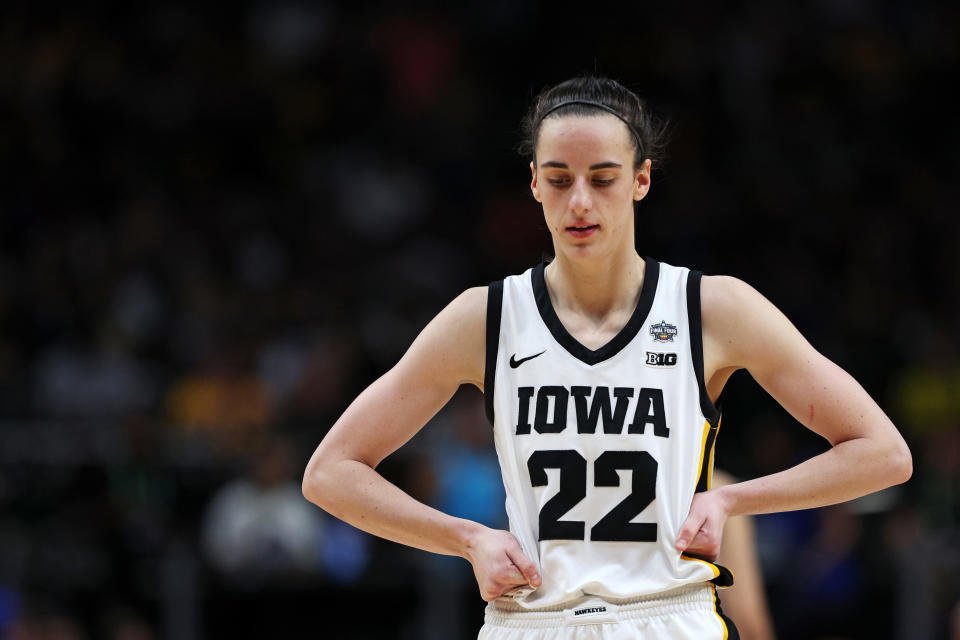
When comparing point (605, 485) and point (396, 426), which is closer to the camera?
point (605, 485)

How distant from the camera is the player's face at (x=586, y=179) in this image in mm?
3695

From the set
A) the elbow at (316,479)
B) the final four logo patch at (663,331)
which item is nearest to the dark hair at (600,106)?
the final four logo patch at (663,331)

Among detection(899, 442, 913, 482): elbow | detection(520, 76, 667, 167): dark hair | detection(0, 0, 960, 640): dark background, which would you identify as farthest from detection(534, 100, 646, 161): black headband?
detection(0, 0, 960, 640): dark background

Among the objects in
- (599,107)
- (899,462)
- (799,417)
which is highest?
(599,107)

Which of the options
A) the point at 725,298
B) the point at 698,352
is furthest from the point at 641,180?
the point at 698,352

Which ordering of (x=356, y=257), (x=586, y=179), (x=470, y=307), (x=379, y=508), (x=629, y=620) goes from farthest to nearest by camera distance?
1. (x=356, y=257)
2. (x=470, y=307)
3. (x=379, y=508)
4. (x=586, y=179)
5. (x=629, y=620)

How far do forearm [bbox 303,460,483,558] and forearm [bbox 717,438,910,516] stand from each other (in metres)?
0.74

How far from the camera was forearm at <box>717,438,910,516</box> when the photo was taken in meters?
3.65

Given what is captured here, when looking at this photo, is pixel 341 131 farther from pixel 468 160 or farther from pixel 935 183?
pixel 935 183

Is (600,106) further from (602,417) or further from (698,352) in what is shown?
(602,417)

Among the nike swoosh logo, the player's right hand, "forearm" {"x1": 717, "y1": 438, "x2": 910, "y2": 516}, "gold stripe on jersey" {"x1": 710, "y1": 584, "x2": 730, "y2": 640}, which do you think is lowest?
"gold stripe on jersey" {"x1": 710, "y1": 584, "x2": 730, "y2": 640}

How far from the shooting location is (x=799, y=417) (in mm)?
3750

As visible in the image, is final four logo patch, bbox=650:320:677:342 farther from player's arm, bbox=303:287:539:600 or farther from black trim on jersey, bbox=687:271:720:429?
player's arm, bbox=303:287:539:600

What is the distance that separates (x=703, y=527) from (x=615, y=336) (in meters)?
0.57
